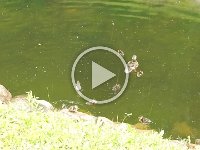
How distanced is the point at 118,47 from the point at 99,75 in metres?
4.95

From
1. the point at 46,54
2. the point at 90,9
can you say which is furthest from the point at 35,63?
the point at 90,9

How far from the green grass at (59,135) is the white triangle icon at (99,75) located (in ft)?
36.4

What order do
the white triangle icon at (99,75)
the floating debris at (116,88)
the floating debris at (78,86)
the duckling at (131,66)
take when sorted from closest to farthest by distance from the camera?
the floating debris at (78,86), the floating debris at (116,88), the white triangle icon at (99,75), the duckling at (131,66)

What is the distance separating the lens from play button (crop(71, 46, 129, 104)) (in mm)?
21719

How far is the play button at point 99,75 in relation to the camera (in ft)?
71.3

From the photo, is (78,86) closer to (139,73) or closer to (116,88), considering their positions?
(116,88)

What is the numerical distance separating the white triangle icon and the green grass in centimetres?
1110

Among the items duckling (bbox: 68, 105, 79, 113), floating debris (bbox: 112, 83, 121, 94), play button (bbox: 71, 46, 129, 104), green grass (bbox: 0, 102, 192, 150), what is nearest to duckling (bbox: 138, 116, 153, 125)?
play button (bbox: 71, 46, 129, 104)

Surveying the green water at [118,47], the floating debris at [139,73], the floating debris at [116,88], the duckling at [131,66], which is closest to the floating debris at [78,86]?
the green water at [118,47]

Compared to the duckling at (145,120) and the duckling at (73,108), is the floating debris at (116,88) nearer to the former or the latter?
the duckling at (73,108)

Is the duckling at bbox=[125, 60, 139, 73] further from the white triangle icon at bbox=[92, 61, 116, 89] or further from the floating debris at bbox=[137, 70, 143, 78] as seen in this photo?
the white triangle icon at bbox=[92, 61, 116, 89]

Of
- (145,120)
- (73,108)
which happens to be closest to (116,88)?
(145,120)

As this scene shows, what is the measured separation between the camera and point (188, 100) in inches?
847

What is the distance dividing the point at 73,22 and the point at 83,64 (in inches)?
369
